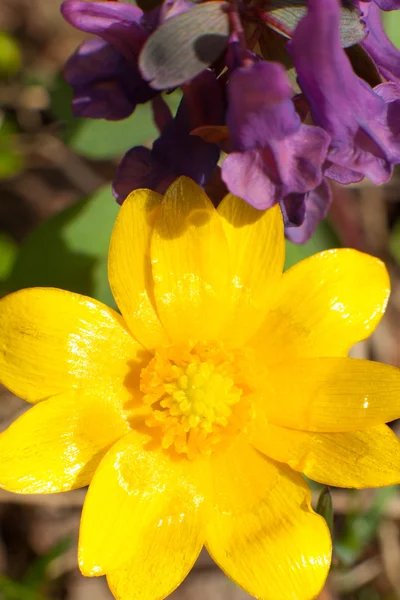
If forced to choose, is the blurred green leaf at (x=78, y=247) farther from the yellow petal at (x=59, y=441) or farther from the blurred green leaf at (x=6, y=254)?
the yellow petal at (x=59, y=441)

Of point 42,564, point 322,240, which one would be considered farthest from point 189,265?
point 42,564

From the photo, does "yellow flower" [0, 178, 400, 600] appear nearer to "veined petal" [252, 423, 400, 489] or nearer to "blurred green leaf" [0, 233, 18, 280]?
"veined petal" [252, 423, 400, 489]

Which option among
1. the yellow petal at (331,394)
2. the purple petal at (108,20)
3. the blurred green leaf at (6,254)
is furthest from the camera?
the blurred green leaf at (6,254)

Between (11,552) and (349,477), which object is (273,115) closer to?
(349,477)

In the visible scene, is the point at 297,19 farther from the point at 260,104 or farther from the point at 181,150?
the point at 181,150

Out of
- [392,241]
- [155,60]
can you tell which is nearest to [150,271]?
[155,60]

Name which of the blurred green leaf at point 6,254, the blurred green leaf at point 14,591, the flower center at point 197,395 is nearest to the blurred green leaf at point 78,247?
the blurred green leaf at point 6,254
